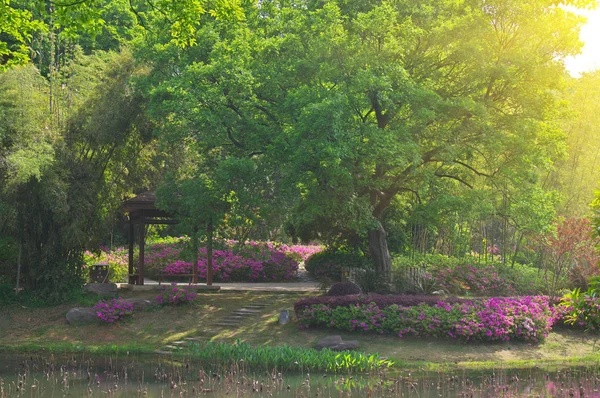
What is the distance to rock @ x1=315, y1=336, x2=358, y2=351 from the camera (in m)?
15.3

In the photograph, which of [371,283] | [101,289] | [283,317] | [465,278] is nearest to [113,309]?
[101,289]

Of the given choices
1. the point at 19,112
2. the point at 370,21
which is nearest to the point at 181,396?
the point at 370,21

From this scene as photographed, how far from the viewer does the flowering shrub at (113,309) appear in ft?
A: 58.9

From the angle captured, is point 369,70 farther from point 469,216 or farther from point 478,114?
point 469,216

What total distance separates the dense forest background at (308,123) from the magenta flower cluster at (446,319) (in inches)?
94.1

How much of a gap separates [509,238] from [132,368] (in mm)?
22683

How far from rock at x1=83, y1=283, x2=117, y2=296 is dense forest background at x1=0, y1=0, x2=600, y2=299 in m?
0.65

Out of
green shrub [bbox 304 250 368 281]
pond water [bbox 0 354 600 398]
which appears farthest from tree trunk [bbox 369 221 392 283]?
pond water [bbox 0 354 600 398]

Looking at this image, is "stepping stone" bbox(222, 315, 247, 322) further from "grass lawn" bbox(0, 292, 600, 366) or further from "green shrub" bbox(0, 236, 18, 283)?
"green shrub" bbox(0, 236, 18, 283)

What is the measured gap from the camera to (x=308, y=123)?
15195 millimetres

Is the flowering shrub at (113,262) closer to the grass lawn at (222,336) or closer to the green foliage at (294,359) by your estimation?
the grass lawn at (222,336)

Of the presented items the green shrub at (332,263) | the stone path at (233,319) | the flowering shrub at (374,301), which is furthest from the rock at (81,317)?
the green shrub at (332,263)

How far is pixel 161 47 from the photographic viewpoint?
711 inches

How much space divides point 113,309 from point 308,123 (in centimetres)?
789
